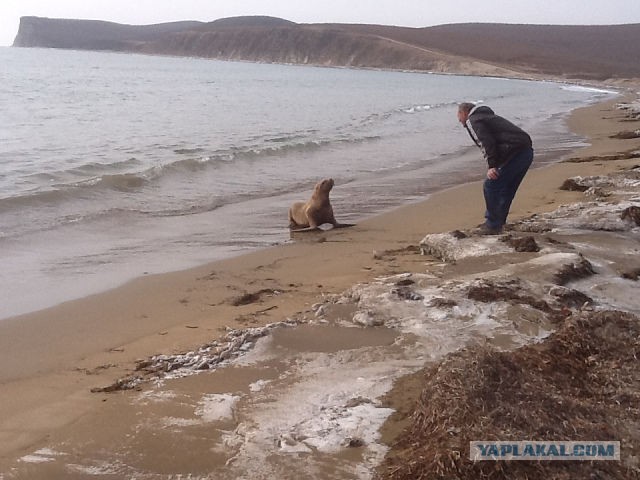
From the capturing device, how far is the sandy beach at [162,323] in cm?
318

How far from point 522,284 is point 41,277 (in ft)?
13.9

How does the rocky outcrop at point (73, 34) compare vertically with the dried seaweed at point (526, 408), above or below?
above

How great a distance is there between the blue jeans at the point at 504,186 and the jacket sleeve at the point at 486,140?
5.9 inches

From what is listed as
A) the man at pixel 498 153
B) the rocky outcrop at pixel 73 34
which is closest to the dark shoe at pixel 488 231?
the man at pixel 498 153

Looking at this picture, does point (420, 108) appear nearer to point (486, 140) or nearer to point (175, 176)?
point (175, 176)

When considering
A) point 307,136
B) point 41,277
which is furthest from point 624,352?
point 307,136

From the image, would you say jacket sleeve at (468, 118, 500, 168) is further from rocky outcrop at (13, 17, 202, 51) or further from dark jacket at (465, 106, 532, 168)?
rocky outcrop at (13, 17, 202, 51)

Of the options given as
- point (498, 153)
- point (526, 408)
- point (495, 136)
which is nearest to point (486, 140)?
point (495, 136)

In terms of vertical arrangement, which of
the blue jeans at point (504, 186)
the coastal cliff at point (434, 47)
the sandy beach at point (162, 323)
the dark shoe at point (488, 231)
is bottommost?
the sandy beach at point (162, 323)

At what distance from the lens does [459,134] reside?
69.7ft

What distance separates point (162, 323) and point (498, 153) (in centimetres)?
374

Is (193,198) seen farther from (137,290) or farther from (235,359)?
(235,359)

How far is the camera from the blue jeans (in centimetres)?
670

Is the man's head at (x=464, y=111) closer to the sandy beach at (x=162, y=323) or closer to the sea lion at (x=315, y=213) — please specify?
the sandy beach at (x=162, y=323)
